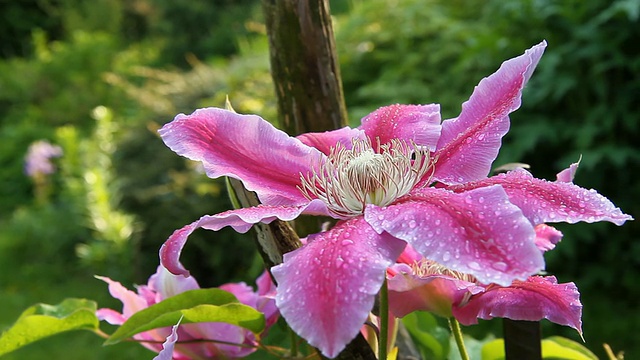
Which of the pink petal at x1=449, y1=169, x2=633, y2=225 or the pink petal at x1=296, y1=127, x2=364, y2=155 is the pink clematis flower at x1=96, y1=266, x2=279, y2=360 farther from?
the pink petal at x1=449, y1=169, x2=633, y2=225

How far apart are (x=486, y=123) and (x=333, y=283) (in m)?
0.21

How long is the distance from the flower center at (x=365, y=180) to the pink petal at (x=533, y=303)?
0.34ft

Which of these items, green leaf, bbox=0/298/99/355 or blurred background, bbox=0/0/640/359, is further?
blurred background, bbox=0/0/640/359

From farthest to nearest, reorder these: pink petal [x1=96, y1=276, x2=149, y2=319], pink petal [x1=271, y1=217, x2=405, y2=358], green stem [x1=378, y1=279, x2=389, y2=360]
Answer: pink petal [x1=96, y1=276, x2=149, y2=319] < green stem [x1=378, y1=279, x2=389, y2=360] < pink petal [x1=271, y1=217, x2=405, y2=358]

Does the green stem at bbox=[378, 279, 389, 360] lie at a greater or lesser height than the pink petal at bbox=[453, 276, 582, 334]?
greater

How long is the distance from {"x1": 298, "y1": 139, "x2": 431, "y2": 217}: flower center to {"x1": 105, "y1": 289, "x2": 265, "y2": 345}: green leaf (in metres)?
0.12

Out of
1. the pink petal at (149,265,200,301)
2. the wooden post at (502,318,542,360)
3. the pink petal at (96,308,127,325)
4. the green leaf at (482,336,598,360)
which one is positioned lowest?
the green leaf at (482,336,598,360)

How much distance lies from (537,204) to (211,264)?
3536mm

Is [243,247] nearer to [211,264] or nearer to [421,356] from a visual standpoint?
[211,264]

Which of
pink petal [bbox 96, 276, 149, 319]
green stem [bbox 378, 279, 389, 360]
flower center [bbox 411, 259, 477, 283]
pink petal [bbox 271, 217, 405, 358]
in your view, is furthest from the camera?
pink petal [bbox 96, 276, 149, 319]

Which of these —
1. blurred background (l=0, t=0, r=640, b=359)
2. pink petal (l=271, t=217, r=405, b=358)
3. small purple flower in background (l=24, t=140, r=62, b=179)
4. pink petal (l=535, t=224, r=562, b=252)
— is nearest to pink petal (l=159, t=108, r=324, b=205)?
pink petal (l=271, t=217, r=405, b=358)

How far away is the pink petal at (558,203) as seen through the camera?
0.45m

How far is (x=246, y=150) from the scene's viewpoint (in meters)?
0.56

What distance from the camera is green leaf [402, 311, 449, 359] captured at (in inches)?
29.4
